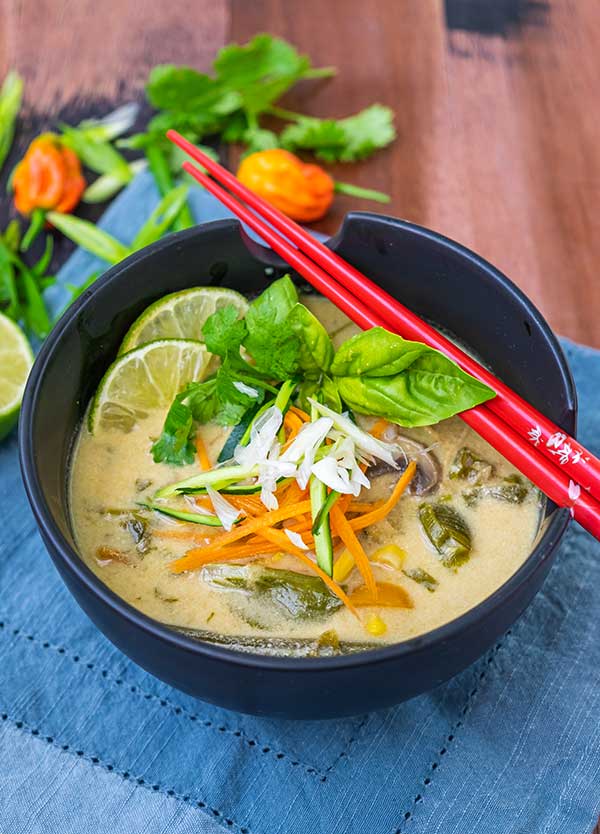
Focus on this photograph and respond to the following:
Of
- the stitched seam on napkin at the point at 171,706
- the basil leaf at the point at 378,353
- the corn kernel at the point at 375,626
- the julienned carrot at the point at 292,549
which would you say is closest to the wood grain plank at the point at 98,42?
the basil leaf at the point at 378,353

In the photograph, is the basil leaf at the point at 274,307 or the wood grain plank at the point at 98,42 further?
the wood grain plank at the point at 98,42

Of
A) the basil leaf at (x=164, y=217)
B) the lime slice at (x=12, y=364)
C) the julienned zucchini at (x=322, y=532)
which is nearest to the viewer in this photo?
the julienned zucchini at (x=322, y=532)

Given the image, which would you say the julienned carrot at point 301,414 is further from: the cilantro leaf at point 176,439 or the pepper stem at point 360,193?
the pepper stem at point 360,193

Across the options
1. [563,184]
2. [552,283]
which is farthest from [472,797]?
[563,184]

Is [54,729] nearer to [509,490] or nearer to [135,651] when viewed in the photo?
[135,651]

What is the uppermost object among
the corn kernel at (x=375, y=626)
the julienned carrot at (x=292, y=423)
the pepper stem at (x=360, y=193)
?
the julienned carrot at (x=292, y=423)

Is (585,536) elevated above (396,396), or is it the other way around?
(396,396)

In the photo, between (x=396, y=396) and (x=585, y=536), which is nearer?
(x=396, y=396)

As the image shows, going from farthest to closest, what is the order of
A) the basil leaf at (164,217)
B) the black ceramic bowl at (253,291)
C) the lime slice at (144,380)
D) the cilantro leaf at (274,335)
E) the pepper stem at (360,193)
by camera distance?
the pepper stem at (360,193)
the basil leaf at (164,217)
the lime slice at (144,380)
the cilantro leaf at (274,335)
the black ceramic bowl at (253,291)

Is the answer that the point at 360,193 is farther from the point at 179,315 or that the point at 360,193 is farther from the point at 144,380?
the point at 144,380
